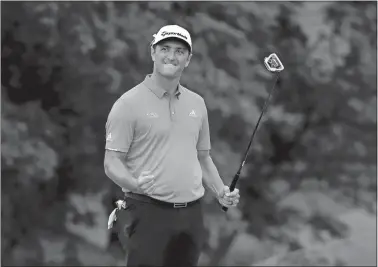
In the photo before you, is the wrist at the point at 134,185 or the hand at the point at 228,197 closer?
the wrist at the point at 134,185

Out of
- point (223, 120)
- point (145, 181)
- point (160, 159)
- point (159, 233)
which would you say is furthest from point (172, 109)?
point (223, 120)

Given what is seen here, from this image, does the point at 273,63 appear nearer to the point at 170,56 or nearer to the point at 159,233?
the point at 170,56

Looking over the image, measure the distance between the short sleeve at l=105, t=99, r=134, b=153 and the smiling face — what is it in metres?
0.18

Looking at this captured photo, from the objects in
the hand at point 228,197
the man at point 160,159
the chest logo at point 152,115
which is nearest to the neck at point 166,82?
the man at point 160,159

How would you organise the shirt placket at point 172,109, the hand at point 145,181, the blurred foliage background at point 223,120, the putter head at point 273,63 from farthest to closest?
1. the blurred foliage background at point 223,120
2. the putter head at point 273,63
3. the shirt placket at point 172,109
4. the hand at point 145,181

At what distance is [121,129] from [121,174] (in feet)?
0.50

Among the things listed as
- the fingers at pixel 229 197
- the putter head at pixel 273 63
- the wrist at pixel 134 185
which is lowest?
the fingers at pixel 229 197

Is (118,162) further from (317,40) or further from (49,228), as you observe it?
(317,40)

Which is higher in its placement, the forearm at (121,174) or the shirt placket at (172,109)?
the shirt placket at (172,109)

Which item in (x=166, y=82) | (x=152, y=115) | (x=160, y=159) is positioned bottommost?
(x=160, y=159)

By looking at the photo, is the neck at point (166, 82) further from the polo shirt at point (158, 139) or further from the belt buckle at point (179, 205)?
the belt buckle at point (179, 205)

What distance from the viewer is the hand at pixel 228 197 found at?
2407 millimetres

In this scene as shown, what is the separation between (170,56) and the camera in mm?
2307

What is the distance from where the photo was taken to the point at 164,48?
232cm
